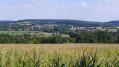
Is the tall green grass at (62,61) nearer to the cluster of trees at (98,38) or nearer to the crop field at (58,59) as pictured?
the crop field at (58,59)

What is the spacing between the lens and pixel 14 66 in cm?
326

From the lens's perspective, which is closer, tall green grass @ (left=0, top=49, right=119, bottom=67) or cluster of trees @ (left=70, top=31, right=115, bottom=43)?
tall green grass @ (left=0, top=49, right=119, bottom=67)

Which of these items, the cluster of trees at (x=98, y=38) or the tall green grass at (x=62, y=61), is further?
the cluster of trees at (x=98, y=38)

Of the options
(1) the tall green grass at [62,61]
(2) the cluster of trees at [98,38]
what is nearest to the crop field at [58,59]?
(1) the tall green grass at [62,61]

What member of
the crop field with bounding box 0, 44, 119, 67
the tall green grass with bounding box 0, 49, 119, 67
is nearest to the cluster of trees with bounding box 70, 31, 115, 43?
Answer: the crop field with bounding box 0, 44, 119, 67

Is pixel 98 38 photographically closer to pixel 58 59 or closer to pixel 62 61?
pixel 62 61

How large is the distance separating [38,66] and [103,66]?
52.5 inches

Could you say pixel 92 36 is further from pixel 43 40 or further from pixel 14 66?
pixel 14 66

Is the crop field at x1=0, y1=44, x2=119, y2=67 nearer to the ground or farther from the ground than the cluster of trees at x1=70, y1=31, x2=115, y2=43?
farther from the ground

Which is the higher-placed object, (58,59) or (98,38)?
(58,59)

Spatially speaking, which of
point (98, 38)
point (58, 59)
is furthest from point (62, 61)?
point (98, 38)

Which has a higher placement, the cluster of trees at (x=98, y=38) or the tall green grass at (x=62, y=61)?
the tall green grass at (x=62, y=61)

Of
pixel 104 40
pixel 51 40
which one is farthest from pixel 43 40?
pixel 104 40

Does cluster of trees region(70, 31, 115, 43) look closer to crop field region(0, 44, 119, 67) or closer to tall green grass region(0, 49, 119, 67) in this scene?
crop field region(0, 44, 119, 67)
